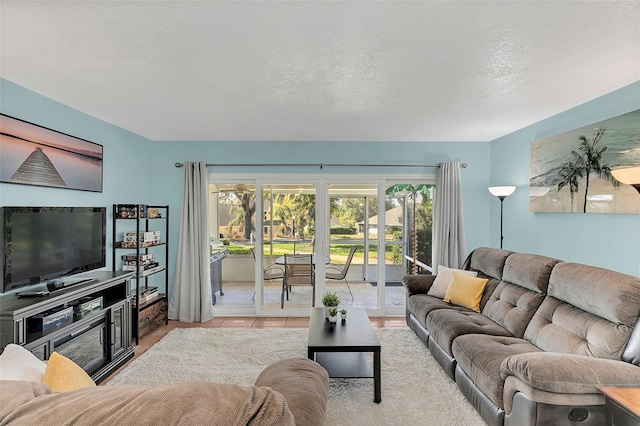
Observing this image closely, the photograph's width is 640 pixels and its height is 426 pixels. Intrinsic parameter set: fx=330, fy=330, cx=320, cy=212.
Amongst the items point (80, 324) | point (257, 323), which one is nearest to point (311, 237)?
point (257, 323)

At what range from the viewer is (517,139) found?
418 cm

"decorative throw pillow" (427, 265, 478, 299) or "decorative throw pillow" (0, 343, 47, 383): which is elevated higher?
"decorative throw pillow" (0, 343, 47, 383)

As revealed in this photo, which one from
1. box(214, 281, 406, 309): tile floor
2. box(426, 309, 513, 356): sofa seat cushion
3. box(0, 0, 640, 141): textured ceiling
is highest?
box(0, 0, 640, 141): textured ceiling

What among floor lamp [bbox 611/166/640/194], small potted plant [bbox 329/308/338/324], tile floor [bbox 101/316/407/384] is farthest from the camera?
tile floor [bbox 101/316/407/384]

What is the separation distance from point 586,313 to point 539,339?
1.32ft

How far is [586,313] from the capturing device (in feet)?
7.86

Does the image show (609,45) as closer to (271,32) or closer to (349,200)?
(271,32)

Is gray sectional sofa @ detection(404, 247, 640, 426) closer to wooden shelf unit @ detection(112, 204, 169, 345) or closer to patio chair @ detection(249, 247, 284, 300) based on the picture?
patio chair @ detection(249, 247, 284, 300)

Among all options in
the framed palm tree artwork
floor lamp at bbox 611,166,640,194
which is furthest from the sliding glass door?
floor lamp at bbox 611,166,640,194

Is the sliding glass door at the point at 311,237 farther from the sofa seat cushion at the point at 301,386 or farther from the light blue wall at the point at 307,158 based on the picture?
the sofa seat cushion at the point at 301,386

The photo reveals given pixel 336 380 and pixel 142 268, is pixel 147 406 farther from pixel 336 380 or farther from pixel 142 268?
pixel 142 268

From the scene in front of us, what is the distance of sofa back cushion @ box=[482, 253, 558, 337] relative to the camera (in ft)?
9.45

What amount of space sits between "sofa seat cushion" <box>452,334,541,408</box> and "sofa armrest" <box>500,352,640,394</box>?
0.97ft

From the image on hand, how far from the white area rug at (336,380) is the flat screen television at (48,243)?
3.70 ft
